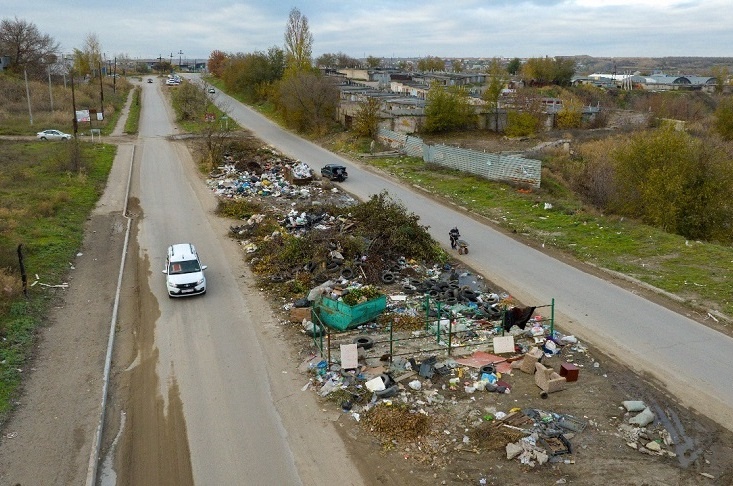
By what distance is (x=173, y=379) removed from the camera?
12.7 m

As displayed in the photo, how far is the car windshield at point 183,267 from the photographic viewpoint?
17327 mm

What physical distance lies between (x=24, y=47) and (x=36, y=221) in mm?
69833

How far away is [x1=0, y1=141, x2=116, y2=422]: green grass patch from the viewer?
14.3m

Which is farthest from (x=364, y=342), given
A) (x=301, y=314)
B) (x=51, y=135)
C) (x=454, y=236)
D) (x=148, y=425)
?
(x=51, y=135)

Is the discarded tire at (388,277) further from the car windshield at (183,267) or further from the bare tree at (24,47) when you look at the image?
the bare tree at (24,47)

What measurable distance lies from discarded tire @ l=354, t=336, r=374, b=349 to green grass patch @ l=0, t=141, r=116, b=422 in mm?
7356

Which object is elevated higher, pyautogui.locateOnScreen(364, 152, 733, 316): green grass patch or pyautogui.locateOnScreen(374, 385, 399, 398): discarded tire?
pyautogui.locateOnScreen(364, 152, 733, 316): green grass patch

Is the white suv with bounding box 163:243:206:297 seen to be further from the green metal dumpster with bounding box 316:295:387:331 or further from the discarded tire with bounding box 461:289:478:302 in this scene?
the discarded tire with bounding box 461:289:478:302

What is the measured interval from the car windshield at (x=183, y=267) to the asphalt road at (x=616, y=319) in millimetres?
9008

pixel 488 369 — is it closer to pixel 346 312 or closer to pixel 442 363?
pixel 442 363

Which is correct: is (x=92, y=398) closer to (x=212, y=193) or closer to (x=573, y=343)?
(x=573, y=343)

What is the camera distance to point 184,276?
56.0ft

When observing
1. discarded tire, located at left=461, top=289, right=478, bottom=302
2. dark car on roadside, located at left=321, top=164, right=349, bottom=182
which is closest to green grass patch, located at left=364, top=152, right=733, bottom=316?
dark car on roadside, located at left=321, top=164, right=349, bottom=182

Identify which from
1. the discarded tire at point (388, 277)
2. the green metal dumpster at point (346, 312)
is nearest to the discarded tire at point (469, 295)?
the discarded tire at point (388, 277)
